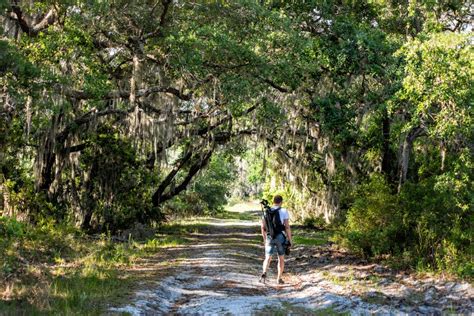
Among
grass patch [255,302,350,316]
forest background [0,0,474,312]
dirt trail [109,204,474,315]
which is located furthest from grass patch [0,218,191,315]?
grass patch [255,302,350,316]

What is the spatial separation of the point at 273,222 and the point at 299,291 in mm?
1355

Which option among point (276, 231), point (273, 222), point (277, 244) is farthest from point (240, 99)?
point (277, 244)

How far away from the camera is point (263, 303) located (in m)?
8.35

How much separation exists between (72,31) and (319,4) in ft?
23.1

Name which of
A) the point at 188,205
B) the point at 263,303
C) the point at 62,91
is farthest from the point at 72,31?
the point at 188,205

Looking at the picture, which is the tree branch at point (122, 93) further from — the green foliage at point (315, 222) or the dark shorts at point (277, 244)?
the green foliage at point (315, 222)

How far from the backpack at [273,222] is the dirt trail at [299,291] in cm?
103

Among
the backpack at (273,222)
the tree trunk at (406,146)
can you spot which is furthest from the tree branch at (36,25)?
the tree trunk at (406,146)

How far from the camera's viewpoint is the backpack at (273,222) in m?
10.3

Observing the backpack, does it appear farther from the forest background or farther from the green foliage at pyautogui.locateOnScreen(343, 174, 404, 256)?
the green foliage at pyautogui.locateOnScreen(343, 174, 404, 256)

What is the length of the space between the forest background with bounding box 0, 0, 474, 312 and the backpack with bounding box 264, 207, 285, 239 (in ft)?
12.2

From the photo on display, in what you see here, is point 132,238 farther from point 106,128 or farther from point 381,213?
point 381,213

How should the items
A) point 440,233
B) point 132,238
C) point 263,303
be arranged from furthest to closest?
point 132,238 < point 440,233 < point 263,303

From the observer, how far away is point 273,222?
10336mm
